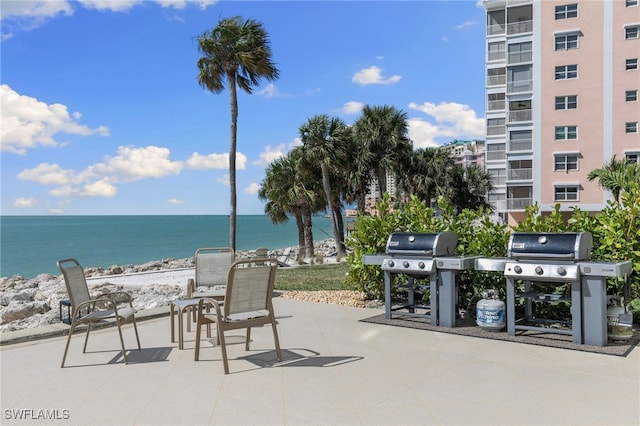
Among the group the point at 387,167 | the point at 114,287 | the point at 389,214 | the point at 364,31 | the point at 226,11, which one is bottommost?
the point at 114,287

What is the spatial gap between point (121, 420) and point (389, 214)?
5275 millimetres

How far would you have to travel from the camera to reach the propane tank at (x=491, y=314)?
19.5 feet

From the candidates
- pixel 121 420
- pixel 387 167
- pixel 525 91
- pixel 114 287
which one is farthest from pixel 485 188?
pixel 121 420

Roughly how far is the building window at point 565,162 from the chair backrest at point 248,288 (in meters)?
34.7

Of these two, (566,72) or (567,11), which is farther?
(566,72)

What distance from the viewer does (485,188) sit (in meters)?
39.9

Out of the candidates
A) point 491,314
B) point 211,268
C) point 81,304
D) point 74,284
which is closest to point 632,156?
point 491,314

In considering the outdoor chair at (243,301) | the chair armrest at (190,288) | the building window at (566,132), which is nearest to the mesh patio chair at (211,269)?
the chair armrest at (190,288)

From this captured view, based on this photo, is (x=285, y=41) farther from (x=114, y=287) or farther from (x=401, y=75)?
(x=114, y=287)

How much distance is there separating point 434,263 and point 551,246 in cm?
141

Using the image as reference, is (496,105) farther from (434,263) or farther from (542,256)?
(542,256)

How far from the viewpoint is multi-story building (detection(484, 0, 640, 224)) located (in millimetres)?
32781

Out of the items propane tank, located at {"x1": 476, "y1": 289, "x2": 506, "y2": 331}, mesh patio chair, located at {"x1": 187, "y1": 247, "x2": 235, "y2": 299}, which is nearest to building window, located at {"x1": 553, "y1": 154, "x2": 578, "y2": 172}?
propane tank, located at {"x1": 476, "y1": 289, "x2": 506, "y2": 331}

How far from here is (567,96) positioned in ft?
113
